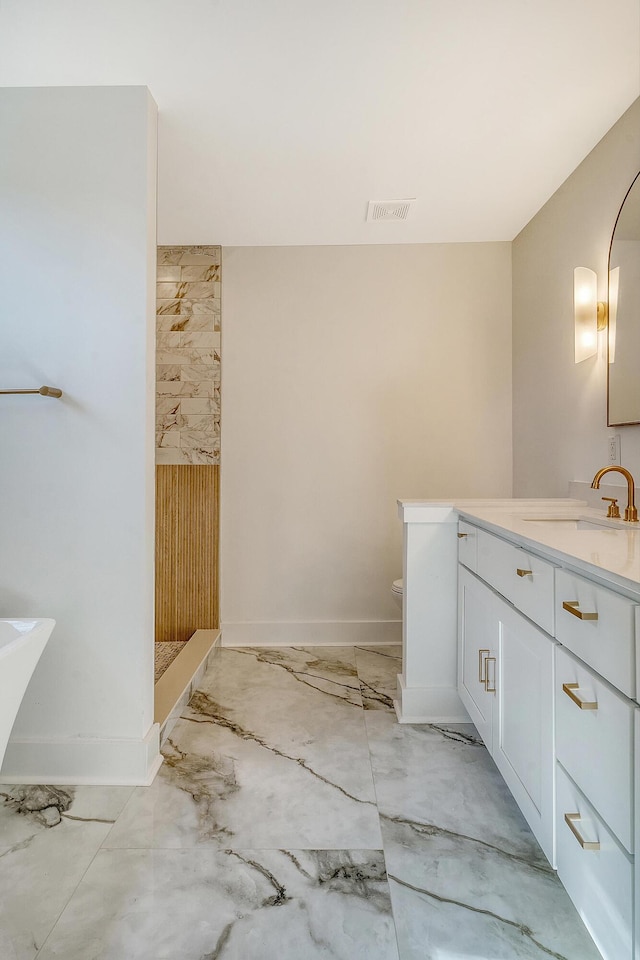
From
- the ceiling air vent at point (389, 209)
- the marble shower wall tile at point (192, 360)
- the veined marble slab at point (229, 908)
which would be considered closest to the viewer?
the veined marble slab at point (229, 908)

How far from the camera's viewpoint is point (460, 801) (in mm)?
1705

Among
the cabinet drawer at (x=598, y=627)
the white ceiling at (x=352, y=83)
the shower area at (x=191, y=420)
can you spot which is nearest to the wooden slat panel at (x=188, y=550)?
the shower area at (x=191, y=420)

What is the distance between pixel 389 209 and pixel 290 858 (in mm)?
2743

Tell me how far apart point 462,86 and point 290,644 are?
9.08 feet

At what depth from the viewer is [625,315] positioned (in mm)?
1986

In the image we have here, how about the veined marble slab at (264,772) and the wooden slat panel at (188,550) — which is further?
the wooden slat panel at (188,550)

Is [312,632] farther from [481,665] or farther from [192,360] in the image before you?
[192,360]

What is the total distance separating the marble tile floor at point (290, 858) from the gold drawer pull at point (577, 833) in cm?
30

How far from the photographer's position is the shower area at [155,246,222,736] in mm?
3225

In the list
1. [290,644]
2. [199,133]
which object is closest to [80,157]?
[199,133]

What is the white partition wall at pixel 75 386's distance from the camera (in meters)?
1.87

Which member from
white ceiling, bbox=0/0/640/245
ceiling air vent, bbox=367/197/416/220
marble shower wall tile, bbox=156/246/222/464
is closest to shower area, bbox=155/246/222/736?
marble shower wall tile, bbox=156/246/222/464

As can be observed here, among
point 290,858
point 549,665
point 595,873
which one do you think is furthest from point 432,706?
point 595,873

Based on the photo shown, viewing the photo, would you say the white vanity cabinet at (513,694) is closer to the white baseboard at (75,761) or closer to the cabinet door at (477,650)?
the cabinet door at (477,650)
